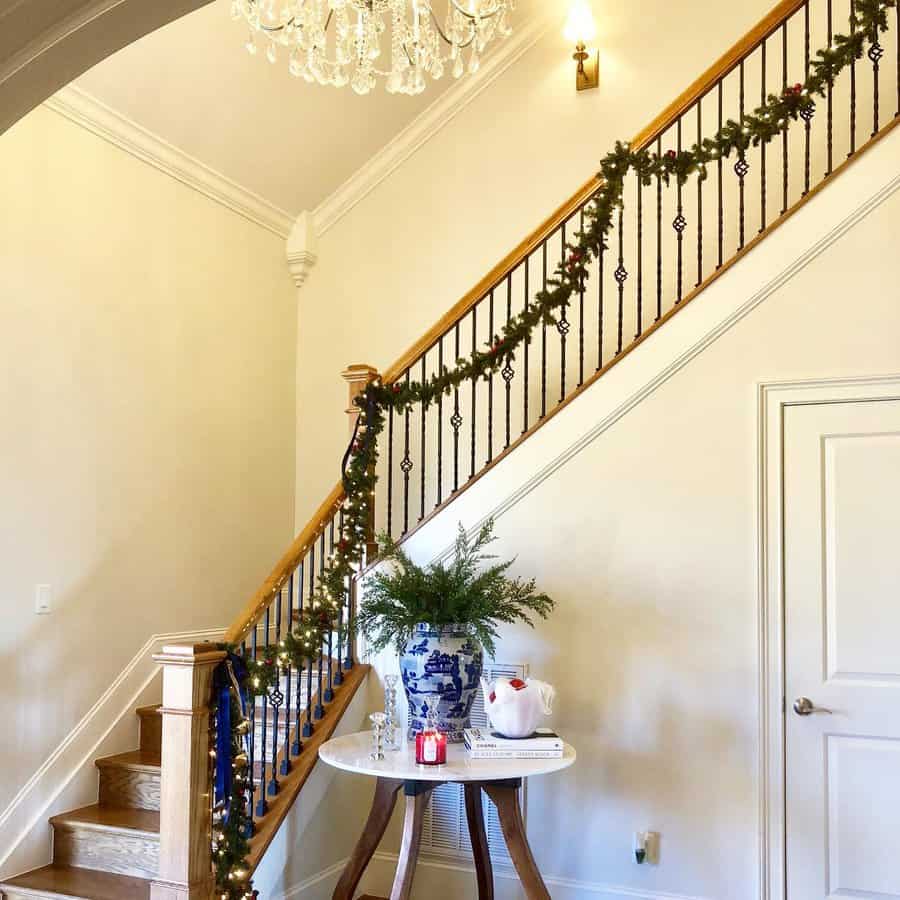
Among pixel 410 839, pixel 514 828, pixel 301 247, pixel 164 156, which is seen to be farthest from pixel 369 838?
pixel 301 247

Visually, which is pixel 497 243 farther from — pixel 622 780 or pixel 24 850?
pixel 24 850

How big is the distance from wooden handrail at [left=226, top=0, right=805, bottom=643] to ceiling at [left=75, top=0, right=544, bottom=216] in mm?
1780

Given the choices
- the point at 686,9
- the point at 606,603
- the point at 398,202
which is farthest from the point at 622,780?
the point at 686,9

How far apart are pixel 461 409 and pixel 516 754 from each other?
2533 millimetres

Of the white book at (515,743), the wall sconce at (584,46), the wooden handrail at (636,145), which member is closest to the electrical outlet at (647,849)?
the white book at (515,743)

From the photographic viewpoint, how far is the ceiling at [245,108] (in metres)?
4.60

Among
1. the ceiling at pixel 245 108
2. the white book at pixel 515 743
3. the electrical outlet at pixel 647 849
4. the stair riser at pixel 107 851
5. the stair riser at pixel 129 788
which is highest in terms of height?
the ceiling at pixel 245 108

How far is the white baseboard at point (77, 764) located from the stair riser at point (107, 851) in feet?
0.25

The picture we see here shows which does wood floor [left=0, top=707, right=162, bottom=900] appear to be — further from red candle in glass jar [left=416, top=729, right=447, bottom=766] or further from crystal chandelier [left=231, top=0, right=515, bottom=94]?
crystal chandelier [left=231, top=0, right=515, bottom=94]

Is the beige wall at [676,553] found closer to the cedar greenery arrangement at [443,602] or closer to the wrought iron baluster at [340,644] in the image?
the cedar greenery arrangement at [443,602]

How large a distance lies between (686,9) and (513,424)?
2.48 metres

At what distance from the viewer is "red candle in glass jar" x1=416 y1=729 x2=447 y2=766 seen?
10.7 ft

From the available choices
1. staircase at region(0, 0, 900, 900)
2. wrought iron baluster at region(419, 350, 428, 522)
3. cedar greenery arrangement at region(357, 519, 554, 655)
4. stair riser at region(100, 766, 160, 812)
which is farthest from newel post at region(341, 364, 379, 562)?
stair riser at region(100, 766, 160, 812)

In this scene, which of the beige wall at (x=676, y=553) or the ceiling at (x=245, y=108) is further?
the ceiling at (x=245, y=108)
